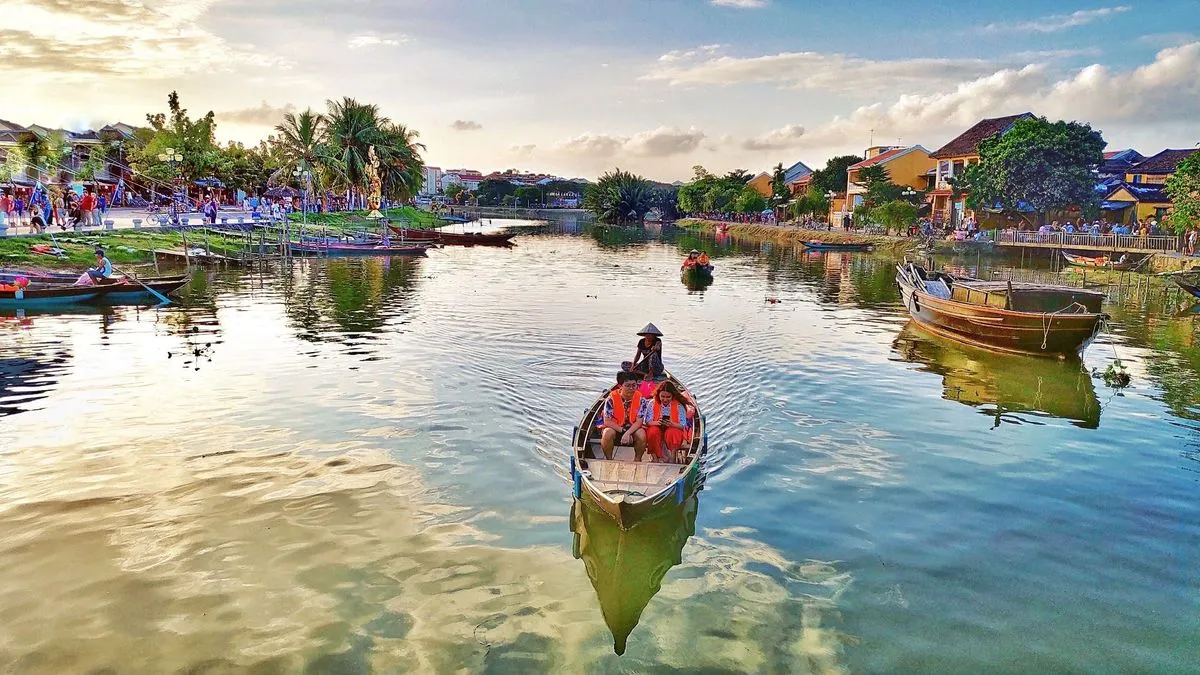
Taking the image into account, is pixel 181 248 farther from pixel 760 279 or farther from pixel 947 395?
pixel 947 395

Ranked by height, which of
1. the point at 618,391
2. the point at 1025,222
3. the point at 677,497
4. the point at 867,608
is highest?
the point at 1025,222

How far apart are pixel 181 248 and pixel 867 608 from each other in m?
43.8

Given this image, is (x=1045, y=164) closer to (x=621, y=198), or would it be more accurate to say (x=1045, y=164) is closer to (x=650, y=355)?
(x=650, y=355)

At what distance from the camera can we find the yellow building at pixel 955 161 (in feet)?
223

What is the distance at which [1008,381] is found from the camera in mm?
19297

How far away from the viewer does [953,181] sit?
62469 mm

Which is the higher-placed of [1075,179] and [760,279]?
[1075,179]

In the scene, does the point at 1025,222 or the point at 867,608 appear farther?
the point at 1025,222

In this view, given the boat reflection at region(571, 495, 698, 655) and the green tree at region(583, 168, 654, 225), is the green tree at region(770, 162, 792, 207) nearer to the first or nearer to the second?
the green tree at region(583, 168, 654, 225)

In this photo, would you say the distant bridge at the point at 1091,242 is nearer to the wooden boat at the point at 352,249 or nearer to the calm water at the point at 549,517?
the calm water at the point at 549,517

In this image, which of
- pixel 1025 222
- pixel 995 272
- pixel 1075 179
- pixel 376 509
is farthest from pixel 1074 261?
pixel 376 509

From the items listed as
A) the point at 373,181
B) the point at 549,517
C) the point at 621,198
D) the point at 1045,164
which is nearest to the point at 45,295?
the point at 549,517

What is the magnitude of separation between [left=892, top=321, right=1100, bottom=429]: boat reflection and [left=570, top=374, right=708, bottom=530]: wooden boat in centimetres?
875

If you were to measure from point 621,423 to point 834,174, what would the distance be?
298ft
